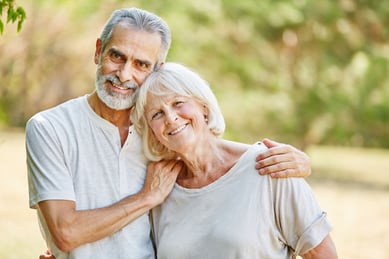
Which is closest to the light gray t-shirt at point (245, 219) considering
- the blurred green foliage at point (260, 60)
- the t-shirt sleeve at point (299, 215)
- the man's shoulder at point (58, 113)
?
the t-shirt sleeve at point (299, 215)

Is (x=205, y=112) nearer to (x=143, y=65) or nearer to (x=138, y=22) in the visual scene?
(x=143, y=65)

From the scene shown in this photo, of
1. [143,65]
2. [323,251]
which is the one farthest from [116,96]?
[323,251]

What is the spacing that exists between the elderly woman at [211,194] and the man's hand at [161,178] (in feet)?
0.09

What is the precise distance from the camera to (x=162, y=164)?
108 inches

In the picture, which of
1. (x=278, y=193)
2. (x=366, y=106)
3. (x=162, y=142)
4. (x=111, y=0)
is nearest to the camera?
(x=278, y=193)

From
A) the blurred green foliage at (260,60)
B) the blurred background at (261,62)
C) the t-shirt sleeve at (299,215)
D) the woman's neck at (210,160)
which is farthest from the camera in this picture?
the blurred green foliage at (260,60)

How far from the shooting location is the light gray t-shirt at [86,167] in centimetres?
253

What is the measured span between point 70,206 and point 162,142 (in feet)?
1.35

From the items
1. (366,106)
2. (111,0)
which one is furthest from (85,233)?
(366,106)

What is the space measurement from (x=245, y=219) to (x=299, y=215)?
0.19 m

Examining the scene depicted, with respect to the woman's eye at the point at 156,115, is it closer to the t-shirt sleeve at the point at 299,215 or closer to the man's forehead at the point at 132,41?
the man's forehead at the point at 132,41

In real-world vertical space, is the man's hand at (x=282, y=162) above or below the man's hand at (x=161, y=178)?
above

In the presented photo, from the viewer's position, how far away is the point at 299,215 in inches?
95.4

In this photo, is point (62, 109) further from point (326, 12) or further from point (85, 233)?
point (326, 12)
